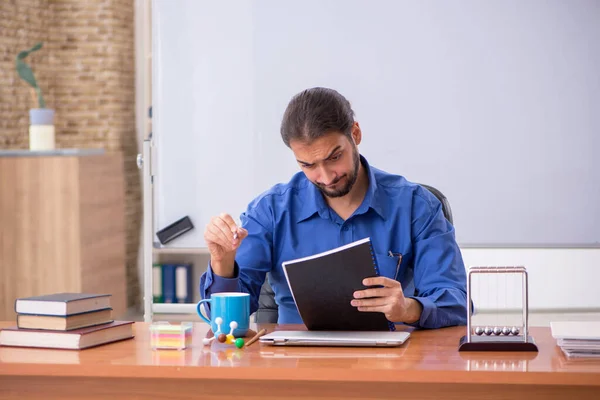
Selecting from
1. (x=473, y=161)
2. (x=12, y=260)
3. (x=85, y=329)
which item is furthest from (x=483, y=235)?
(x=12, y=260)

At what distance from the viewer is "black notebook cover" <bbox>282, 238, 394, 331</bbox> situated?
182 cm

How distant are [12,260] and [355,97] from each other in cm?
236

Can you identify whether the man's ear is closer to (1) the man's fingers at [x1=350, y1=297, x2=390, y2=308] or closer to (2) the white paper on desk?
(1) the man's fingers at [x1=350, y1=297, x2=390, y2=308]

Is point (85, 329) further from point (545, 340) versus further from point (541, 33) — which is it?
point (541, 33)

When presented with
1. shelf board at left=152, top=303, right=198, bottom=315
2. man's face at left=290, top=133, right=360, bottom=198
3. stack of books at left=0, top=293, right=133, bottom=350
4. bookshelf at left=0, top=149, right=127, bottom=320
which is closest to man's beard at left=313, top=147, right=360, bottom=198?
man's face at left=290, top=133, right=360, bottom=198

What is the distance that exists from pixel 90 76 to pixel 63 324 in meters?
4.18

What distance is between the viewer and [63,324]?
6.16 ft

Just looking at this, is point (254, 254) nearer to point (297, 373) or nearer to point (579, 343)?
point (297, 373)

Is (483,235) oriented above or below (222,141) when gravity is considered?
below

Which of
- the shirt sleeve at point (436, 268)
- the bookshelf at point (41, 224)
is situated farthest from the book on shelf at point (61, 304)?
the bookshelf at point (41, 224)

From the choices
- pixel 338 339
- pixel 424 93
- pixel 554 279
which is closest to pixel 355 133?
pixel 338 339

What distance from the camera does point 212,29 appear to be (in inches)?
154

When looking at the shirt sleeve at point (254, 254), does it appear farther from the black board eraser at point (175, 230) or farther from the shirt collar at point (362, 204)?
the black board eraser at point (175, 230)

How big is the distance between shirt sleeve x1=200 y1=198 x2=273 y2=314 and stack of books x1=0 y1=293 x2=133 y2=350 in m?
0.34
